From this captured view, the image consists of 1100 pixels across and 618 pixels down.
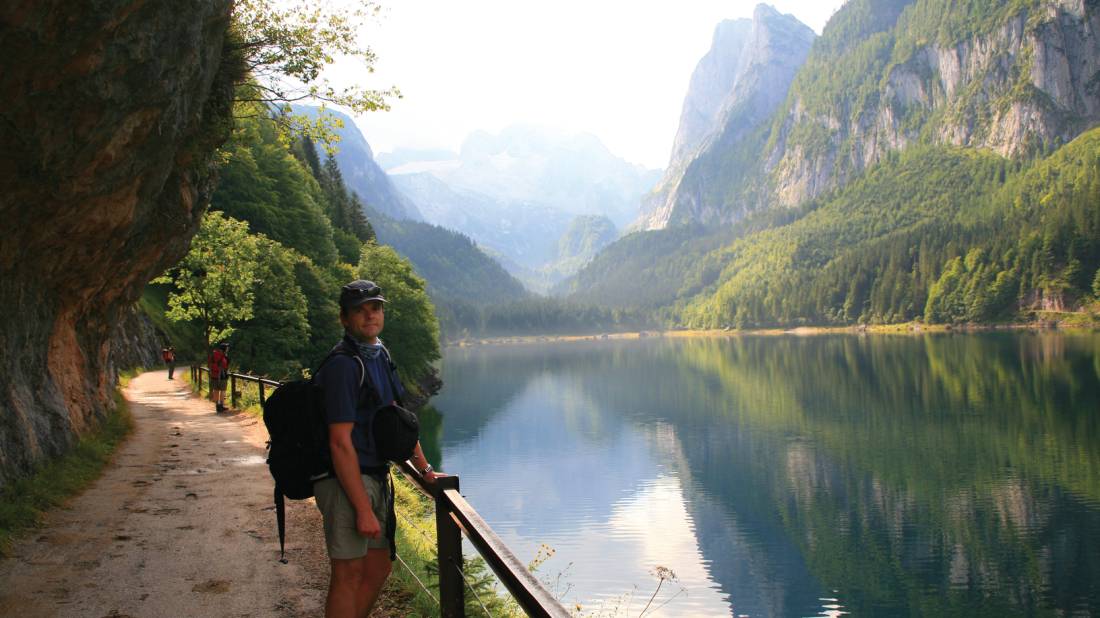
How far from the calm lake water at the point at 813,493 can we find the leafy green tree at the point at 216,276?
44.4ft

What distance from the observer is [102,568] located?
10.3 m

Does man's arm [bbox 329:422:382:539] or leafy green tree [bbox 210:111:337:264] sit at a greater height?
leafy green tree [bbox 210:111:337:264]

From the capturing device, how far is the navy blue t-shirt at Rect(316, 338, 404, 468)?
579 centimetres

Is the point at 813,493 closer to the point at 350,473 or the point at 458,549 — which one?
the point at 458,549

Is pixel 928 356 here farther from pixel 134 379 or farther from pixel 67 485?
pixel 67 485

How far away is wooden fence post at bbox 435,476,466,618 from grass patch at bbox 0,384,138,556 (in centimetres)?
693

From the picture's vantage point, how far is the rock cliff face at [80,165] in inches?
366

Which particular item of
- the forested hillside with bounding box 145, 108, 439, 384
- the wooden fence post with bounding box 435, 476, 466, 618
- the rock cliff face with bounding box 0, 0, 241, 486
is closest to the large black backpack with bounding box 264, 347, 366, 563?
the wooden fence post with bounding box 435, 476, 466, 618

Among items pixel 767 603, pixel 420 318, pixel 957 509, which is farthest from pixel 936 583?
pixel 420 318

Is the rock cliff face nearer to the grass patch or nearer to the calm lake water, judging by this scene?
the grass patch

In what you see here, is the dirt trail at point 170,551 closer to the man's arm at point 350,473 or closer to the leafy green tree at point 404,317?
the man's arm at point 350,473

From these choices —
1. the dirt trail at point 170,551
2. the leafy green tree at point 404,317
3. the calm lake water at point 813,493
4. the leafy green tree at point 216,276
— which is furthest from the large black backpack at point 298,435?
the leafy green tree at point 404,317

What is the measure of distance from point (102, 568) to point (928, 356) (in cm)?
9676

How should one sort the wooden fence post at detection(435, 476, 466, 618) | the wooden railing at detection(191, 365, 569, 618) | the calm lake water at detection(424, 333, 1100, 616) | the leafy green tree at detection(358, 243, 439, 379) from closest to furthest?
the wooden railing at detection(191, 365, 569, 618) < the wooden fence post at detection(435, 476, 466, 618) < the calm lake water at detection(424, 333, 1100, 616) < the leafy green tree at detection(358, 243, 439, 379)
